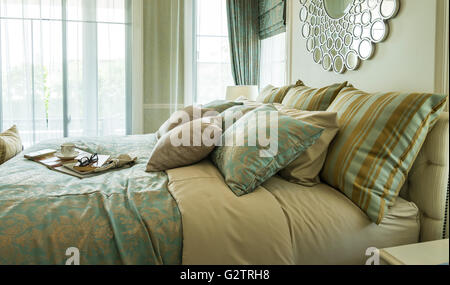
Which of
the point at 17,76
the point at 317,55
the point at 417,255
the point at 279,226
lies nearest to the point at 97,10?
the point at 17,76

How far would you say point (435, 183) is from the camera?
143 centimetres

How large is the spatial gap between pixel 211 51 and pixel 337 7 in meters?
2.40

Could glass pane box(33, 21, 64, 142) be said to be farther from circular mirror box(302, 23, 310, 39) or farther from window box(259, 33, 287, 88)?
circular mirror box(302, 23, 310, 39)

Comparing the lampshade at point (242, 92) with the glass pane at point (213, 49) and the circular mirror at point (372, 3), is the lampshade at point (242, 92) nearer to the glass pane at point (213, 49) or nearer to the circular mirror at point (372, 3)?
the glass pane at point (213, 49)

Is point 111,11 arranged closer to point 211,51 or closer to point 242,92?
point 211,51

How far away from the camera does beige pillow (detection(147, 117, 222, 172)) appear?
1.77m

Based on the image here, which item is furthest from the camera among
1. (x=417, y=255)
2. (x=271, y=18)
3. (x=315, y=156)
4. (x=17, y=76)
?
(x=17, y=76)

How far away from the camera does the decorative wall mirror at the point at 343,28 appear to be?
1.90m

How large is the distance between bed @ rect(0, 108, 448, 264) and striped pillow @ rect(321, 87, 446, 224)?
0.07m

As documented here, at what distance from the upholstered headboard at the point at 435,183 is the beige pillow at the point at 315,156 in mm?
384

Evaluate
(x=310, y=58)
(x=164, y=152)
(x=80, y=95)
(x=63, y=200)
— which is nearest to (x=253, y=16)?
(x=310, y=58)

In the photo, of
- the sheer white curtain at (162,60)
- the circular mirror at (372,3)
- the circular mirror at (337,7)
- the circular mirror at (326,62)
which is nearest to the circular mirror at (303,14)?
the circular mirror at (337,7)

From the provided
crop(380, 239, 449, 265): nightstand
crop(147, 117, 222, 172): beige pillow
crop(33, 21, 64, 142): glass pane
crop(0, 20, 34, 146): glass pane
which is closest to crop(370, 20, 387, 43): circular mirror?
crop(147, 117, 222, 172): beige pillow
